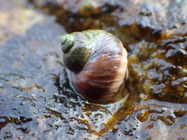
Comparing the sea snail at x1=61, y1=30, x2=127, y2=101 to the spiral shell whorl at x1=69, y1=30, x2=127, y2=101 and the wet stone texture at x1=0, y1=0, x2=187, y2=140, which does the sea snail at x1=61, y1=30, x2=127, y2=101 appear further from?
the wet stone texture at x1=0, y1=0, x2=187, y2=140

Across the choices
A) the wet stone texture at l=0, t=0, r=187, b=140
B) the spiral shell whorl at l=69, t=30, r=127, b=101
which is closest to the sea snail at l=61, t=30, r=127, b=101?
the spiral shell whorl at l=69, t=30, r=127, b=101

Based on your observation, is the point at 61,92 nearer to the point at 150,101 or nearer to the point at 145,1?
the point at 150,101

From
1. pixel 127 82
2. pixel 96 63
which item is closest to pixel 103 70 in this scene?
pixel 96 63

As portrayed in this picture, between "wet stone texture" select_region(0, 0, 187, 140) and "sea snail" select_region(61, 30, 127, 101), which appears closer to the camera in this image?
"wet stone texture" select_region(0, 0, 187, 140)

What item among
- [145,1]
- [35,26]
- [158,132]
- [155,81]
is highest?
[145,1]

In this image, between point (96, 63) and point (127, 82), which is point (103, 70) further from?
Answer: point (127, 82)

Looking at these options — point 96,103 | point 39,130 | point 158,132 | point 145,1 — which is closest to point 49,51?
point 96,103
